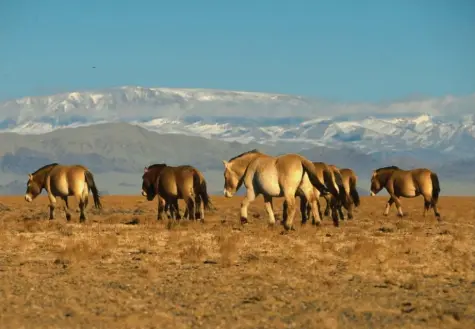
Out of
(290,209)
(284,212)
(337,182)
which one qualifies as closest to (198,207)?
(337,182)

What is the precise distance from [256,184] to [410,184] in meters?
14.9

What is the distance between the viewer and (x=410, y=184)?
4075 centimetres

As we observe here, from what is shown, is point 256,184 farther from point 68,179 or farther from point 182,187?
point 68,179

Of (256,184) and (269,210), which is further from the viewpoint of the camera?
(269,210)

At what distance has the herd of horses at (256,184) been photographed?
27.1 metres

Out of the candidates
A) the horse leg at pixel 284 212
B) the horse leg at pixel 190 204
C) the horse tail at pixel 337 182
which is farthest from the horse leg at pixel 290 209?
the horse leg at pixel 190 204

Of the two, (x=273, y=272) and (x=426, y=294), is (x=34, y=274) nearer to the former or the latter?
(x=273, y=272)

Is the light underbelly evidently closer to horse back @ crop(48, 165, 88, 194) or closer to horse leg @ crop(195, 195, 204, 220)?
horse leg @ crop(195, 195, 204, 220)

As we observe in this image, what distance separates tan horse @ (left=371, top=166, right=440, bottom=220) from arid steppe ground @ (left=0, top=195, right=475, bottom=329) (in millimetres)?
12487

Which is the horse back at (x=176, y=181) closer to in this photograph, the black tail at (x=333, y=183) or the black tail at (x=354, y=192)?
the black tail at (x=333, y=183)

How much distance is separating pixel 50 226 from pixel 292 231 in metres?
8.24

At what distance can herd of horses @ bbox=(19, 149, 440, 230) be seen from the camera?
27062 millimetres

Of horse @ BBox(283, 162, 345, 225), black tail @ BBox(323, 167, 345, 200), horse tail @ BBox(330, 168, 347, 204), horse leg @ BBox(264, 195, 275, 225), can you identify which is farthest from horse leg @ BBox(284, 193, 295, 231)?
horse tail @ BBox(330, 168, 347, 204)

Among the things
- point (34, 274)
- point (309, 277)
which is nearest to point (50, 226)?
point (34, 274)
